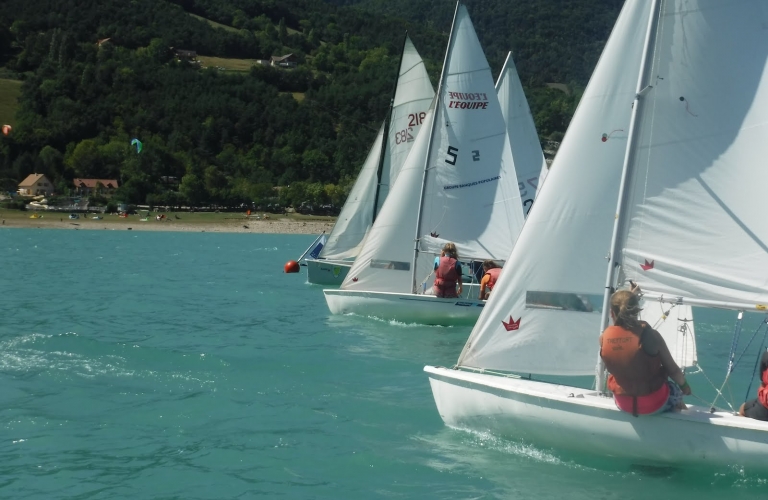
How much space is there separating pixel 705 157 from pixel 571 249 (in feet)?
4.21

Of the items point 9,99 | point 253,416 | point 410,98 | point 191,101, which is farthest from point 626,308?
point 191,101

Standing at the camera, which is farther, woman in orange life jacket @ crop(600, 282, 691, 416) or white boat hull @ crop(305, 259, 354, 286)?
white boat hull @ crop(305, 259, 354, 286)

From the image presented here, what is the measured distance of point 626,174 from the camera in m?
7.76

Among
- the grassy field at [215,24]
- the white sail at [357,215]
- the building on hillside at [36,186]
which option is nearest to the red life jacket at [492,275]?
the white sail at [357,215]

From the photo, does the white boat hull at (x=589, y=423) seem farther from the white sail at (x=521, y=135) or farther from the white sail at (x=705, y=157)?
the white sail at (x=521, y=135)

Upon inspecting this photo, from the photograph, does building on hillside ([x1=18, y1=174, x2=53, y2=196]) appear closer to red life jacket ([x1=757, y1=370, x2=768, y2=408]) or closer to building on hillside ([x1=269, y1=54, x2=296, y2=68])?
building on hillside ([x1=269, y1=54, x2=296, y2=68])

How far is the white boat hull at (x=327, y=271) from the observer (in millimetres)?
25469

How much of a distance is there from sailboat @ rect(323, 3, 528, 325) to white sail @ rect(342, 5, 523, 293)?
0.06 ft

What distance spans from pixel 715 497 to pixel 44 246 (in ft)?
136

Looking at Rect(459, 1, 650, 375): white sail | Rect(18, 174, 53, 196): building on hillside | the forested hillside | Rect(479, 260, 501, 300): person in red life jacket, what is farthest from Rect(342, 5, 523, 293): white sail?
Rect(18, 174, 53, 196): building on hillside

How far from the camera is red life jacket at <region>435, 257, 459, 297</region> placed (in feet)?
53.2

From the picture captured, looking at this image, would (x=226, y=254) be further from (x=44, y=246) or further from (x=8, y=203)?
(x=8, y=203)

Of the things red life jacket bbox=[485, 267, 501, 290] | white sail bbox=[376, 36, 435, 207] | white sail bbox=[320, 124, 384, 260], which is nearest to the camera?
red life jacket bbox=[485, 267, 501, 290]

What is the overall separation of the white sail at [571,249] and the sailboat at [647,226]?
1 cm
